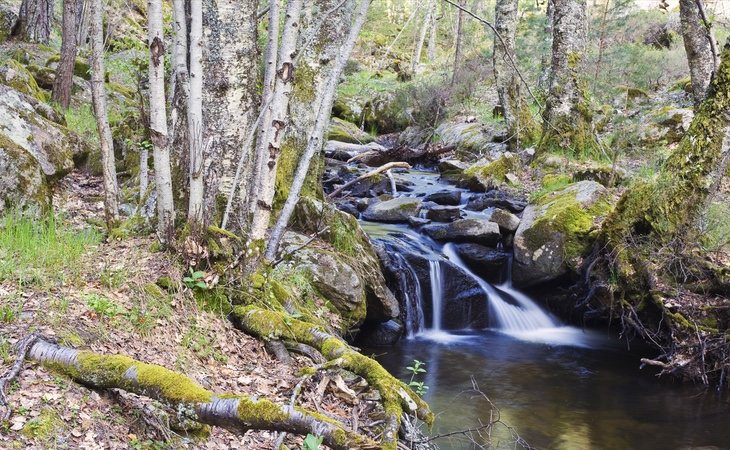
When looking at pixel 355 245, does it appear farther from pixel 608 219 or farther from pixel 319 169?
pixel 608 219

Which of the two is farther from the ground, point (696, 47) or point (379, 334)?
point (696, 47)

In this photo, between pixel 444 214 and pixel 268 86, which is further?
pixel 444 214

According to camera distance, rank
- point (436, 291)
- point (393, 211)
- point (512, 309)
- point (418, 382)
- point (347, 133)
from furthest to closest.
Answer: point (347, 133) < point (393, 211) < point (512, 309) < point (436, 291) < point (418, 382)

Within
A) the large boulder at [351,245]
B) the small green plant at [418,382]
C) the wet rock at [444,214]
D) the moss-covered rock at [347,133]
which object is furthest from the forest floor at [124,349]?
the moss-covered rock at [347,133]

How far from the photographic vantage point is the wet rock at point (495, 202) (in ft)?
38.4

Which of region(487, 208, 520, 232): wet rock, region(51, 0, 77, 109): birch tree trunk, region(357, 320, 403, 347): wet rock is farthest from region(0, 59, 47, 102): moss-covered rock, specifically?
region(487, 208, 520, 232): wet rock

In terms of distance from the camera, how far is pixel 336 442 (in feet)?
8.83

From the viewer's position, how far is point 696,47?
32.4 ft

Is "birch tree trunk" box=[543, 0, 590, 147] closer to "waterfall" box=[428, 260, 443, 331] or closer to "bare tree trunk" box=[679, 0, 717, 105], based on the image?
"bare tree trunk" box=[679, 0, 717, 105]

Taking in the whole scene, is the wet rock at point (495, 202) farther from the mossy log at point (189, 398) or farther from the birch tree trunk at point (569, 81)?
the mossy log at point (189, 398)

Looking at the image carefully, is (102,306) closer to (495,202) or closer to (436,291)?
(436,291)

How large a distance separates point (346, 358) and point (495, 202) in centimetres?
862

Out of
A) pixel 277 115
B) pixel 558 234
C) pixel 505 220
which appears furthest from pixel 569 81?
pixel 277 115

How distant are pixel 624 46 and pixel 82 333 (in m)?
18.6
